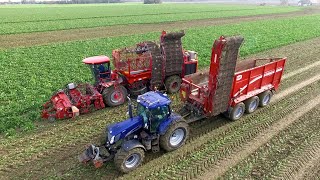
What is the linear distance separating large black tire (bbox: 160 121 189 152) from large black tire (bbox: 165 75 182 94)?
4643mm

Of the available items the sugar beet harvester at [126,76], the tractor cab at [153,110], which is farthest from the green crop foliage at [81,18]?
the tractor cab at [153,110]

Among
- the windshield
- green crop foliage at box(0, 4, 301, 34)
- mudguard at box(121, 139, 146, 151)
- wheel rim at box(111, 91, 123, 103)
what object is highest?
the windshield

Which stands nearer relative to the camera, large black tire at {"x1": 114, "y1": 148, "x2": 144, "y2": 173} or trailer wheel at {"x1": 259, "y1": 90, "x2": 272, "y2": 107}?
large black tire at {"x1": 114, "y1": 148, "x2": 144, "y2": 173}

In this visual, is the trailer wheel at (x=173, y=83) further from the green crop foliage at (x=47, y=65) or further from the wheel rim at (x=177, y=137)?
the green crop foliage at (x=47, y=65)

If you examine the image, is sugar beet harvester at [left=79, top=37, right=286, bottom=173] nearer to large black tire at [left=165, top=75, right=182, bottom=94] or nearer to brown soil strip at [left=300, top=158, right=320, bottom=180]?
large black tire at [left=165, top=75, right=182, bottom=94]

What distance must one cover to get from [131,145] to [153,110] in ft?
3.85

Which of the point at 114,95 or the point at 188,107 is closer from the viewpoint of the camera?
the point at 188,107

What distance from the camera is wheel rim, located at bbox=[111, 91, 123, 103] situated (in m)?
11.8

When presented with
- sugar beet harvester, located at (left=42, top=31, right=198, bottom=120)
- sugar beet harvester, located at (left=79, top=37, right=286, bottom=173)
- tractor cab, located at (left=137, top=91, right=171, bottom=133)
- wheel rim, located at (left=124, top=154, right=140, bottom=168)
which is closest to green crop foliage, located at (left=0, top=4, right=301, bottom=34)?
sugar beet harvester, located at (left=42, top=31, right=198, bottom=120)

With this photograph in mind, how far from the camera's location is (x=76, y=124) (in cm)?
1041

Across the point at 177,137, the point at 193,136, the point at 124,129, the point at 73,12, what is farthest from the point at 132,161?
the point at 73,12

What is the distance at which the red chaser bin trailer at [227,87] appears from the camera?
8.75m

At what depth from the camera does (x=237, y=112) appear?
10.4 meters

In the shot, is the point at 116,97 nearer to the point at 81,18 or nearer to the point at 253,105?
the point at 253,105
